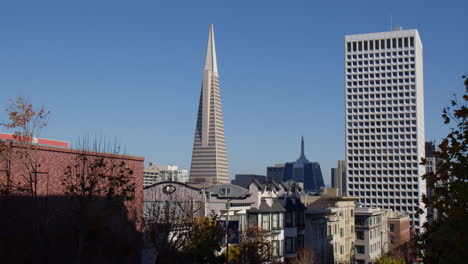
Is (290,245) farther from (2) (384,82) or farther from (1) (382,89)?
(2) (384,82)

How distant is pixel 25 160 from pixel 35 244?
19.8ft

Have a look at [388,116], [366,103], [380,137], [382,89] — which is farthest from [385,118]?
[382,89]

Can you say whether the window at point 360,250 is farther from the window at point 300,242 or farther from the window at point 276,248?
the window at point 276,248

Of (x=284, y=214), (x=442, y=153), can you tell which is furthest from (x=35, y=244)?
(x=284, y=214)

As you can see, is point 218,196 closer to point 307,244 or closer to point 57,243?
point 307,244

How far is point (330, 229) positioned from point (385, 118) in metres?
120

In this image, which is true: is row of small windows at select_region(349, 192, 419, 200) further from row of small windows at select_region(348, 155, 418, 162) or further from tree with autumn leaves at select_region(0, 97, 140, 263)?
tree with autumn leaves at select_region(0, 97, 140, 263)

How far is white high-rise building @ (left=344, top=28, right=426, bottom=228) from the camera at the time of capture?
184 metres

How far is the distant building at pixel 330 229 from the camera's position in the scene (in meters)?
71.5

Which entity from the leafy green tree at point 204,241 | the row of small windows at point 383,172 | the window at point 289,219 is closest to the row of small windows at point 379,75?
the row of small windows at point 383,172

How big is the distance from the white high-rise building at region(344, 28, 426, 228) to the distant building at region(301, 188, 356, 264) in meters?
94.9

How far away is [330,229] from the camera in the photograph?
78.1 meters

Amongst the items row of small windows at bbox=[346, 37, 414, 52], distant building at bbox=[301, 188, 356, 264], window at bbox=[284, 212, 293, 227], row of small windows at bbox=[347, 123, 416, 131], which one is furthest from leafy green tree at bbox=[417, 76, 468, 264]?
row of small windows at bbox=[346, 37, 414, 52]

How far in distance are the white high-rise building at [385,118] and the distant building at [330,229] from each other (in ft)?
311
